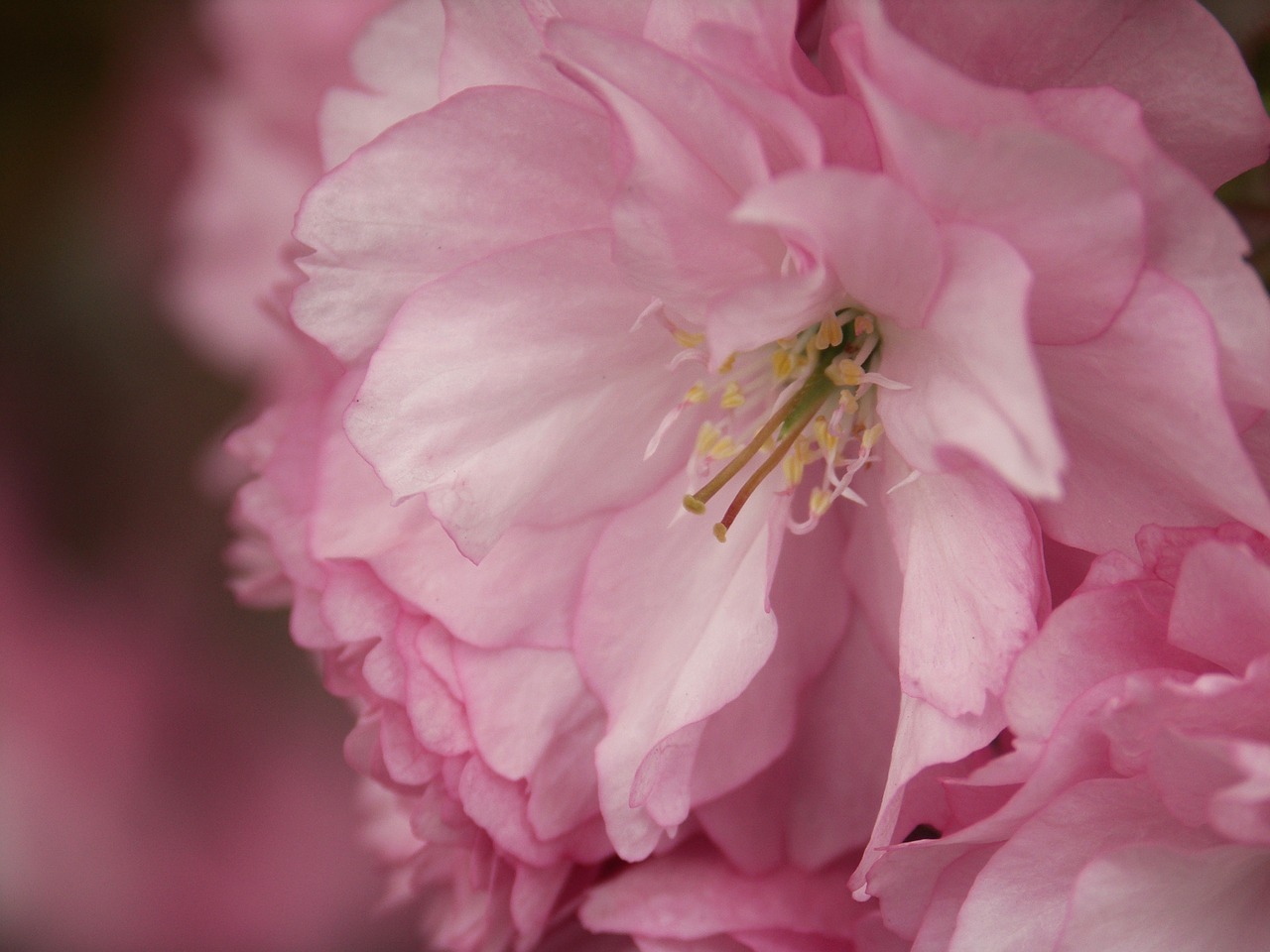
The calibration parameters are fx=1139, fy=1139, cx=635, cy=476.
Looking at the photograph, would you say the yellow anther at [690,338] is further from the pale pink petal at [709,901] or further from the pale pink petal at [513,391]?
the pale pink petal at [709,901]

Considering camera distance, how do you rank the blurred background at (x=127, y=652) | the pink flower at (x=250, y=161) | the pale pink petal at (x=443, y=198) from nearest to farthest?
1. the pale pink petal at (x=443, y=198)
2. the pink flower at (x=250, y=161)
3. the blurred background at (x=127, y=652)

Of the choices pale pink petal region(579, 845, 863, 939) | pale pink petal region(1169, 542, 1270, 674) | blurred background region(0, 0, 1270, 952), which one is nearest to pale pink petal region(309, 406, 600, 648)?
pale pink petal region(579, 845, 863, 939)

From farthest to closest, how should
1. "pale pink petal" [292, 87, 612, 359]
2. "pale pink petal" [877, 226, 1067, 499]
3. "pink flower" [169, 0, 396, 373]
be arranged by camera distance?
1. "pink flower" [169, 0, 396, 373]
2. "pale pink petal" [292, 87, 612, 359]
3. "pale pink petal" [877, 226, 1067, 499]

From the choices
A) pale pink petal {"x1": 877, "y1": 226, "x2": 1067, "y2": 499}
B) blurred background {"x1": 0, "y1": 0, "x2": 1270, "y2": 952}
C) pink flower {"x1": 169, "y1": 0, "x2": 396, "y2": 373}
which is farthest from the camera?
blurred background {"x1": 0, "y1": 0, "x2": 1270, "y2": 952}

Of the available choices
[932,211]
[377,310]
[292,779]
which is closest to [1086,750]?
[932,211]

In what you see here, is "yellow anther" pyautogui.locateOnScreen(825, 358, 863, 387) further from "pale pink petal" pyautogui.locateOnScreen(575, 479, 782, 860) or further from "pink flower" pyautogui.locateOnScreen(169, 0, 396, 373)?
"pink flower" pyautogui.locateOnScreen(169, 0, 396, 373)

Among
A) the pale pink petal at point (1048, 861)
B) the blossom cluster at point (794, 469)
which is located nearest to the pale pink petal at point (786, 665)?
the blossom cluster at point (794, 469)
